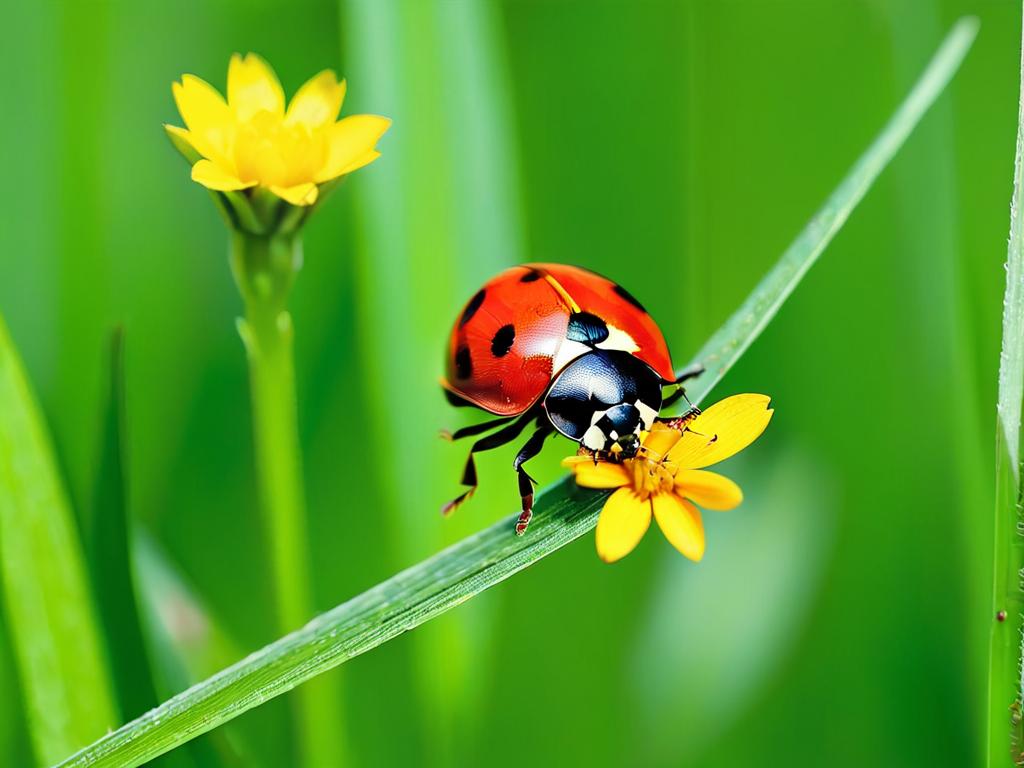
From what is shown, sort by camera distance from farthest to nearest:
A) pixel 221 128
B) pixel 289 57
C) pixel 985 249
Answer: pixel 289 57 < pixel 985 249 < pixel 221 128

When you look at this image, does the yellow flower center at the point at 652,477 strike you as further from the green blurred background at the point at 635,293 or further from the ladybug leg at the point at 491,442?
the green blurred background at the point at 635,293

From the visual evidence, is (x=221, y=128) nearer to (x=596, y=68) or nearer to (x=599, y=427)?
(x=599, y=427)

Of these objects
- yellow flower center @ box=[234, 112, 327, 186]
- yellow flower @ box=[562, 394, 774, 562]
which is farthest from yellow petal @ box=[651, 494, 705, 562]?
yellow flower center @ box=[234, 112, 327, 186]

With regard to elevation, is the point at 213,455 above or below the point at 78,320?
below

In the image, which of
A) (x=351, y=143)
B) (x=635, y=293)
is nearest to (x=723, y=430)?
(x=351, y=143)

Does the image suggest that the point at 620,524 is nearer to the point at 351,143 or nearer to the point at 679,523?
the point at 679,523

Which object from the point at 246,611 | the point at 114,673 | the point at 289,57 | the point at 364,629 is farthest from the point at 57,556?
the point at 289,57

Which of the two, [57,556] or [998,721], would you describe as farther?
[57,556]
